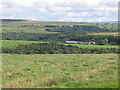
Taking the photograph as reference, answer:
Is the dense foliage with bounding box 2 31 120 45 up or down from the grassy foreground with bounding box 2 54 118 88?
down

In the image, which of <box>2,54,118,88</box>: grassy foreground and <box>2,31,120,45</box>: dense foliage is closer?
<box>2,54,118,88</box>: grassy foreground

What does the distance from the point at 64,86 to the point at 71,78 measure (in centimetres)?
251

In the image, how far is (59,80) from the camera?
44.5 ft

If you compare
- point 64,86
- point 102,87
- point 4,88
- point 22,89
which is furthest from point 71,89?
point 4,88

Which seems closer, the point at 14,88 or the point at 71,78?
the point at 14,88

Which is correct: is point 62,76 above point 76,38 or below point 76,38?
above

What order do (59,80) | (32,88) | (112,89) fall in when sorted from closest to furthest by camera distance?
(112,89) < (32,88) < (59,80)

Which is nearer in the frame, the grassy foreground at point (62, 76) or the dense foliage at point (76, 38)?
the grassy foreground at point (62, 76)

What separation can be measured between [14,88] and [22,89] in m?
0.53

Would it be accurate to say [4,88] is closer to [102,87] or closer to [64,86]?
[64,86]

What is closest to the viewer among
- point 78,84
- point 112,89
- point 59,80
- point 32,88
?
point 112,89

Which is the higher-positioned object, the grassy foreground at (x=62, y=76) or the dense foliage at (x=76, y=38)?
the grassy foreground at (x=62, y=76)

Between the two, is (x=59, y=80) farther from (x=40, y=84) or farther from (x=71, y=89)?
(x=71, y=89)

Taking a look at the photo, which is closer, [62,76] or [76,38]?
[62,76]
